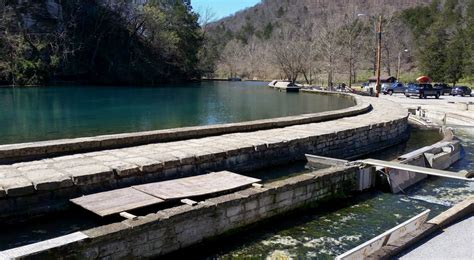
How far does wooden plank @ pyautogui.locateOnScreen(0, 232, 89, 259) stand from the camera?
18.0ft

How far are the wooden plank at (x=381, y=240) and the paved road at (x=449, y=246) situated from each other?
32 centimetres

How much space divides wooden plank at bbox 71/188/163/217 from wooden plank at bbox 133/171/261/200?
0.25m

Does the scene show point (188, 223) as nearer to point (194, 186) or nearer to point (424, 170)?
point (194, 186)

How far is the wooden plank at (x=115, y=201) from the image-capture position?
25.4 ft

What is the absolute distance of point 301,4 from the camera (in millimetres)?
152250

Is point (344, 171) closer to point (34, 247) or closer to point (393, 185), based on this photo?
point (393, 185)

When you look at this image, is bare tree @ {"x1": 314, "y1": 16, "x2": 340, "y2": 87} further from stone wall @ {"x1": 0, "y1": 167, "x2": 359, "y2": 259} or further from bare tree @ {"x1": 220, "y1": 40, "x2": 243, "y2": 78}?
stone wall @ {"x1": 0, "y1": 167, "x2": 359, "y2": 259}

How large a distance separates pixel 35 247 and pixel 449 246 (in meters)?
6.49

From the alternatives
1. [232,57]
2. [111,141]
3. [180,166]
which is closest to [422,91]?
[111,141]

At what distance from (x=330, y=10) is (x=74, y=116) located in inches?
4639

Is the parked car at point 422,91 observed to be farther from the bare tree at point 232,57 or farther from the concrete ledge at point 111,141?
the bare tree at point 232,57

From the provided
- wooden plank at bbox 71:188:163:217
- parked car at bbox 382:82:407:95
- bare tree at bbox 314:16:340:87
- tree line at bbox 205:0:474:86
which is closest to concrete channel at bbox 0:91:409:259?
wooden plank at bbox 71:188:163:217

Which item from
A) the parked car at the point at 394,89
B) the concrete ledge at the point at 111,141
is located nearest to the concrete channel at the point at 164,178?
the concrete ledge at the point at 111,141

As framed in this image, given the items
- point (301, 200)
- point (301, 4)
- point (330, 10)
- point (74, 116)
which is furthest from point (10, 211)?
point (301, 4)
